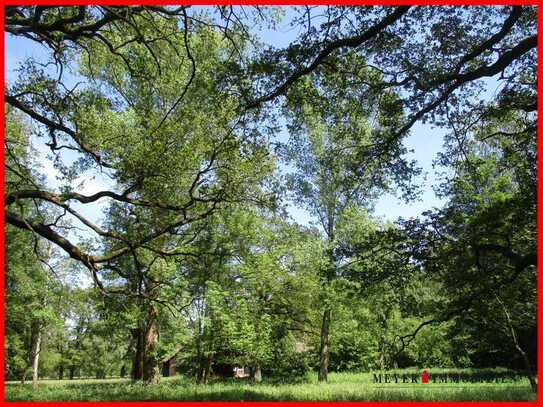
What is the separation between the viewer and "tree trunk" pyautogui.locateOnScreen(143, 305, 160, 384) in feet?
72.4

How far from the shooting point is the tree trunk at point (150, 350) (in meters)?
22.1

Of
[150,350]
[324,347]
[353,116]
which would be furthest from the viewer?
[324,347]

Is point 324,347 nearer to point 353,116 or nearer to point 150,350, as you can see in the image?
point 150,350

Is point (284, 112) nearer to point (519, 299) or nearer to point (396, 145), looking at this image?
point (396, 145)

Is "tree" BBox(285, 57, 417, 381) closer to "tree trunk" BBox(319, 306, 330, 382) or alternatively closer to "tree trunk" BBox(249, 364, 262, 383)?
"tree trunk" BBox(319, 306, 330, 382)

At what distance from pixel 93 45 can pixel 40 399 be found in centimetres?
1165

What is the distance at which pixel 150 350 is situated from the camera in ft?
72.2

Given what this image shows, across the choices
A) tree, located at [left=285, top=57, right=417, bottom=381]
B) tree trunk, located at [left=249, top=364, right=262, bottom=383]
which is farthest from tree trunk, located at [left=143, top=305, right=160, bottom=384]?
tree, located at [left=285, top=57, right=417, bottom=381]

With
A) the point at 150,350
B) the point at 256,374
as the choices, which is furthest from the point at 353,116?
the point at 256,374

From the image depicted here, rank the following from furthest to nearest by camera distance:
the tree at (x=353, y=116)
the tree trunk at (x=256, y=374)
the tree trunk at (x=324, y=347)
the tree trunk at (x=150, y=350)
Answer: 1. the tree trunk at (x=256, y=374)
2. the tree trunk at (x=324, y=347)
3. the tree trunk at (x=150, y=350)
4. the tree at (x=353, y=116)

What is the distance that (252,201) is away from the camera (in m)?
14.1

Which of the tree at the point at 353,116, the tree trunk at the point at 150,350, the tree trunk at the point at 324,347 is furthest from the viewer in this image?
the tree trunk at the point at 324,347

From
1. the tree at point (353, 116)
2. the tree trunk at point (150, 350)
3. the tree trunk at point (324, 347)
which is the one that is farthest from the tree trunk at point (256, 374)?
the tree at point (353, 116)

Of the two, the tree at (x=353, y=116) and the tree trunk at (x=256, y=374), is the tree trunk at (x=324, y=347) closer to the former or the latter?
the tree trunk at (x=256, y=374)
